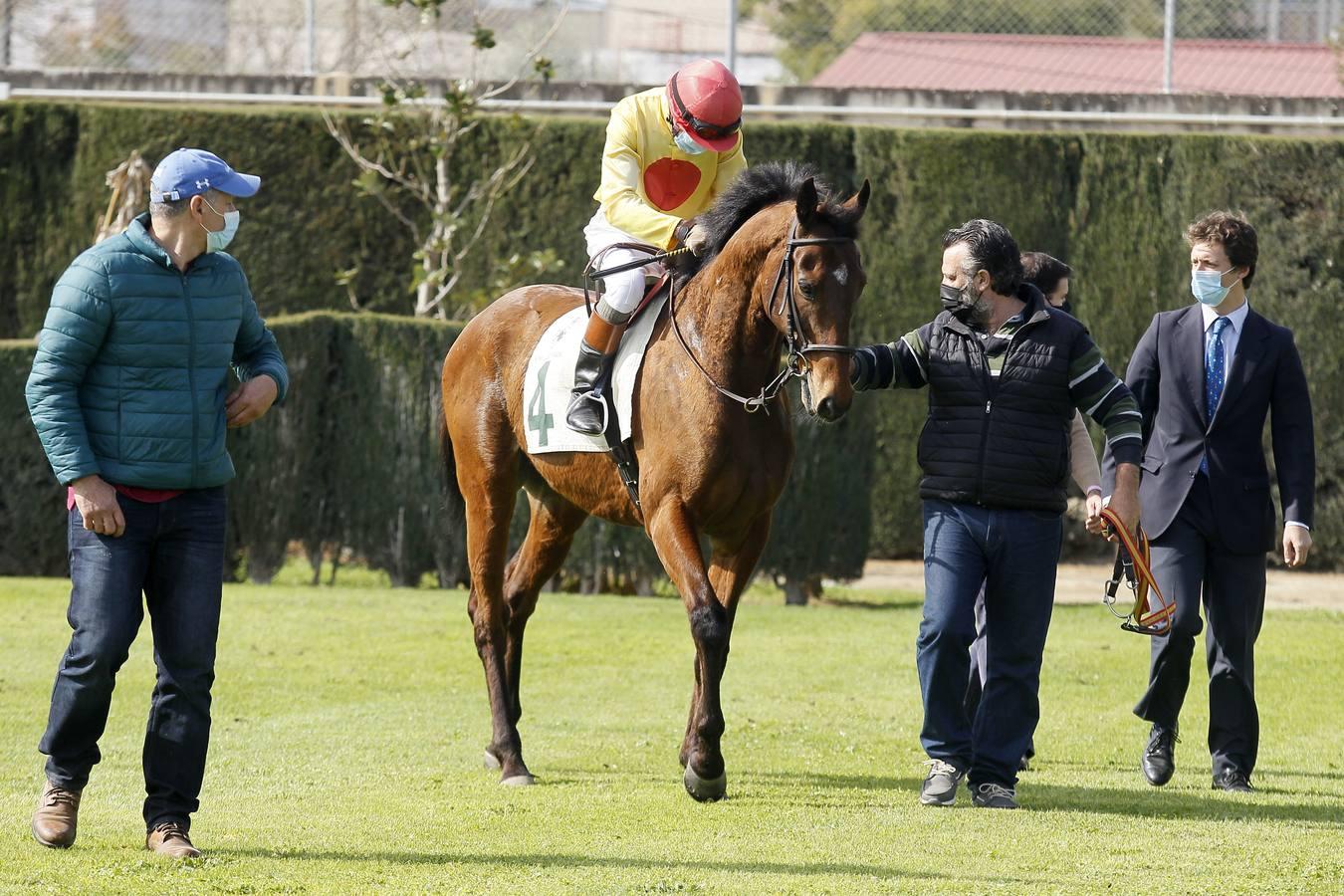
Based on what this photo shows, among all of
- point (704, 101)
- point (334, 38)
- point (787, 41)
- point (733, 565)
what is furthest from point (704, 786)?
point (334, 38)

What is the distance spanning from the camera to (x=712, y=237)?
6.14 metres

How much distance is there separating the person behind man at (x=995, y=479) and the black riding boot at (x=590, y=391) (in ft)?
3.36

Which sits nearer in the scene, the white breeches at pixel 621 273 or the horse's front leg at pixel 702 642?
the horse's front leg at pixel 702 642

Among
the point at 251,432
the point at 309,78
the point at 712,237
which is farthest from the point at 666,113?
the point at 309,78

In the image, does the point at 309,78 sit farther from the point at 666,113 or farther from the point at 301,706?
the point at 666,113

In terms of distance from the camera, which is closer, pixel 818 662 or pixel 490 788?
pixel 490 788

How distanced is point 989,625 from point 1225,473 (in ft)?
3.52

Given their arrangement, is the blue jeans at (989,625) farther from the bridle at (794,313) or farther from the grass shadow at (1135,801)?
the bridle at (794,313)

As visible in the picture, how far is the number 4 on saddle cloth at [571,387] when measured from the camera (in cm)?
634

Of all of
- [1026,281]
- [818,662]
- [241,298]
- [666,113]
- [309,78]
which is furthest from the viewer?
[309,78]

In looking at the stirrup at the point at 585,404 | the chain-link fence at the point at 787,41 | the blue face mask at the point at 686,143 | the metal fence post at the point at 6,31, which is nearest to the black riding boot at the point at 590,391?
the stirrup at the point at 585,404

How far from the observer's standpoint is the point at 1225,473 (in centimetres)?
611

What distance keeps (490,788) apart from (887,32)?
10471 mm

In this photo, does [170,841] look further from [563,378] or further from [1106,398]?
[1106,398]
